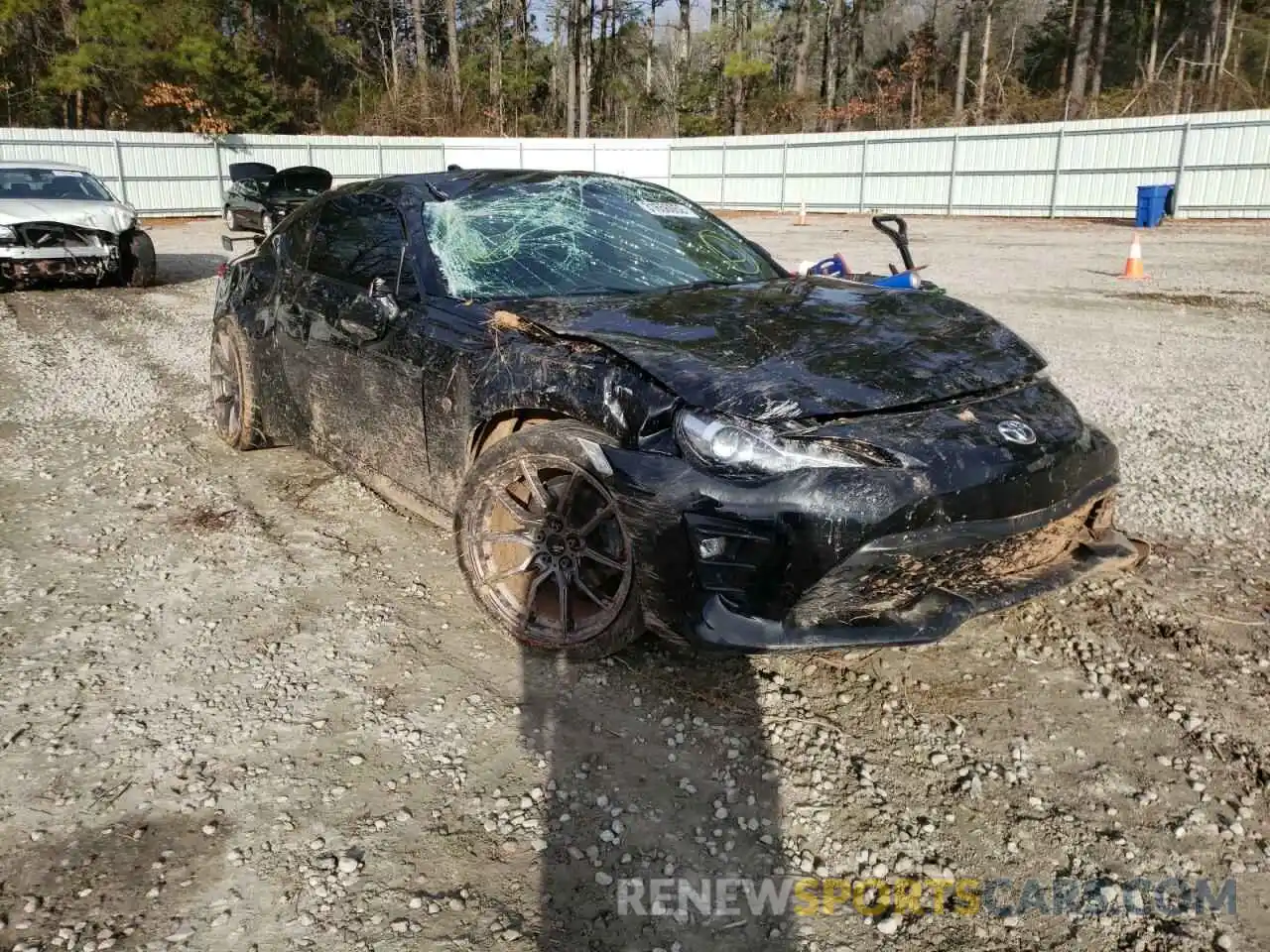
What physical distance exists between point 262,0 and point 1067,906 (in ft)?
144

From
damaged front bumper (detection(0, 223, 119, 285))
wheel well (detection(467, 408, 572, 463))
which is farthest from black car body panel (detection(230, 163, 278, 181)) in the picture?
wheel well (detection(467, 408, 572, 463))

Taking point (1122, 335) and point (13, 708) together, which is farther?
point (1122, 335)

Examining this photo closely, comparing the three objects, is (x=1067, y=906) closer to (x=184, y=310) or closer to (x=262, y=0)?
(x=184, y=310)

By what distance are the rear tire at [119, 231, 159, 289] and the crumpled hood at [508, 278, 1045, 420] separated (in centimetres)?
1079

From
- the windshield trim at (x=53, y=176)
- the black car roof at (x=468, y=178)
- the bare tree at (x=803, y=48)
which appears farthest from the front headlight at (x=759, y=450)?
the bare tree at (x=803, y=48)

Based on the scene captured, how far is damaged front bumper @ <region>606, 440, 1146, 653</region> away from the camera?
2.50 metres

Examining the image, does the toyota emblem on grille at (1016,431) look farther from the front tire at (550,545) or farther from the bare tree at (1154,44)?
the bare tree at (1154,44)

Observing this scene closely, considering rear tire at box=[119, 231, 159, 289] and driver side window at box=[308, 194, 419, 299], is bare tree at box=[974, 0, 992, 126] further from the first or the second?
driver side window at box=[308, 194, 419, 299]

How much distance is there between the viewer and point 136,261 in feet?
39.8

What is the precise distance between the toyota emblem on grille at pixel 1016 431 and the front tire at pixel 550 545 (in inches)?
46.1

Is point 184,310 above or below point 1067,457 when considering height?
below

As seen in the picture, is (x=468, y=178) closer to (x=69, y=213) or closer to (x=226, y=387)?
(x=226, y=387)

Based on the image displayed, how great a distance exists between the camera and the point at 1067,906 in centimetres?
209

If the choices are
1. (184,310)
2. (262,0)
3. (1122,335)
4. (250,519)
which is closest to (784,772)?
(250,519)
